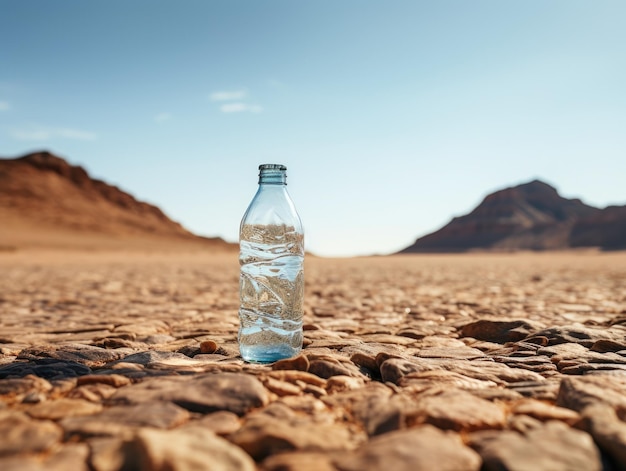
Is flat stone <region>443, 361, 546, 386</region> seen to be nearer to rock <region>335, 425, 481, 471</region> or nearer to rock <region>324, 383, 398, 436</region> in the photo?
rock <region>324, 383, 398, 436</region>

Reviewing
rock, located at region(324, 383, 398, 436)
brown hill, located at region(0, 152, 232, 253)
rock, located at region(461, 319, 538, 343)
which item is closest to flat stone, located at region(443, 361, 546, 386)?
→ rock, located at region(324, 383, 398, 436)

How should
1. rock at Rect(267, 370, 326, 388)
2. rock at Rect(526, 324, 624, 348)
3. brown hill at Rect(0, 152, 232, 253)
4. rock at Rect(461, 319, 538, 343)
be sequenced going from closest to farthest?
rock at Rect(267, 370, 326, 388) < rock at Rect(526, 324, 624, 348) < rock at Rect(461, 319, 538, 343) < brown hill at Rect(0, 152, 232, 253)

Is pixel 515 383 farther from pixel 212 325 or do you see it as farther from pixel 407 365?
pixel 212 325

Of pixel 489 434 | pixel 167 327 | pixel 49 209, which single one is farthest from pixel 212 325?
pixel 49 209

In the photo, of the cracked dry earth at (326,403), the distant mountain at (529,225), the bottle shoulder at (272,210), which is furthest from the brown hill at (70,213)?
the distant mountain at (529,225)

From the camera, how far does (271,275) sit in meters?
2.58

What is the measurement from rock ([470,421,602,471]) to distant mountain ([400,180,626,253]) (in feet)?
266

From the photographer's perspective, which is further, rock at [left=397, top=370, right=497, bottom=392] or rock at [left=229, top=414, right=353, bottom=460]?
rock at [left=397, top=370, right=497, bottom=392]

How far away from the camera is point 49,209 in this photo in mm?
60625

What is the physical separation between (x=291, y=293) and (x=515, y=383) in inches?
43.0

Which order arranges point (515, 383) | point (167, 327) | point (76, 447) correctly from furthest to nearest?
point (167, 327) → point (515, 383) → point (76, 447)

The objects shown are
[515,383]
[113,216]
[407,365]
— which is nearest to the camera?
[515,383]

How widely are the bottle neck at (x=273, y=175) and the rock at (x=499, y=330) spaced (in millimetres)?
1487

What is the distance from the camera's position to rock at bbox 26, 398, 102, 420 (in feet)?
4.73
